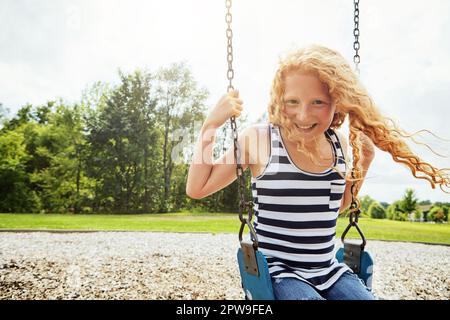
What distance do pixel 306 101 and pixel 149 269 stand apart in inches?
168

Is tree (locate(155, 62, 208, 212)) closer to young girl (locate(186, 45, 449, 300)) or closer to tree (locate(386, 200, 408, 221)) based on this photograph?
tree (locate(386, 200, 408, 221))

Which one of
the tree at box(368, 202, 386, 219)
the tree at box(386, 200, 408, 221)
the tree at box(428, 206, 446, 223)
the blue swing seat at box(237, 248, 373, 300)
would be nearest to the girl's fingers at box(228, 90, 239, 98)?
the blue swing seat at box(237, 248, 373, 300)

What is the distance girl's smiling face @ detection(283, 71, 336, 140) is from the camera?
1.59 meters

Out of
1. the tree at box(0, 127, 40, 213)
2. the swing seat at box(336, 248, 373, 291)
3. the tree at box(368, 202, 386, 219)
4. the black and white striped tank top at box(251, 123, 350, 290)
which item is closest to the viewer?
the black and white striped tank top at box(251, 123, 350, 290)

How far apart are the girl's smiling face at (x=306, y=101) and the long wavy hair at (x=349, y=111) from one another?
0.07 feet

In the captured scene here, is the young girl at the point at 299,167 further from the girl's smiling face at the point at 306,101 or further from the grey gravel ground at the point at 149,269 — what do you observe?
the grey gravel ground at the point at 149,269

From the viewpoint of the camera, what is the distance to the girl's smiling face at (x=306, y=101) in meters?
1.59

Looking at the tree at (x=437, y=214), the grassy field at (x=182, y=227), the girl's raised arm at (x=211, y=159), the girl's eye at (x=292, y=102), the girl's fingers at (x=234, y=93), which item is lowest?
the grassy field at (x=182, y=227)

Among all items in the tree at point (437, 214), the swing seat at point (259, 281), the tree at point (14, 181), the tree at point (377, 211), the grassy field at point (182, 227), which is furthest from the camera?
the tree at point (14, 181)

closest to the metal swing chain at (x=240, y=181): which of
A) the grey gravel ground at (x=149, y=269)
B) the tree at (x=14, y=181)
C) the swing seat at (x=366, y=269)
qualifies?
the swing seat at (x=366, y=269)

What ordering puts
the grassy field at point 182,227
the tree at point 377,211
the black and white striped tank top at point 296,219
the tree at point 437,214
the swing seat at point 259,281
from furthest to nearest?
1. the tree at point 377,211
2. the tree at point 437,214
3. the grassy field at point 182,227
4. the black and white striped tank top at point 296,219
5. the swing seat at point 259,281

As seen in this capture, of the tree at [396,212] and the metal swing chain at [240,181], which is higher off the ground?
the metal swing chain at [240,181]
